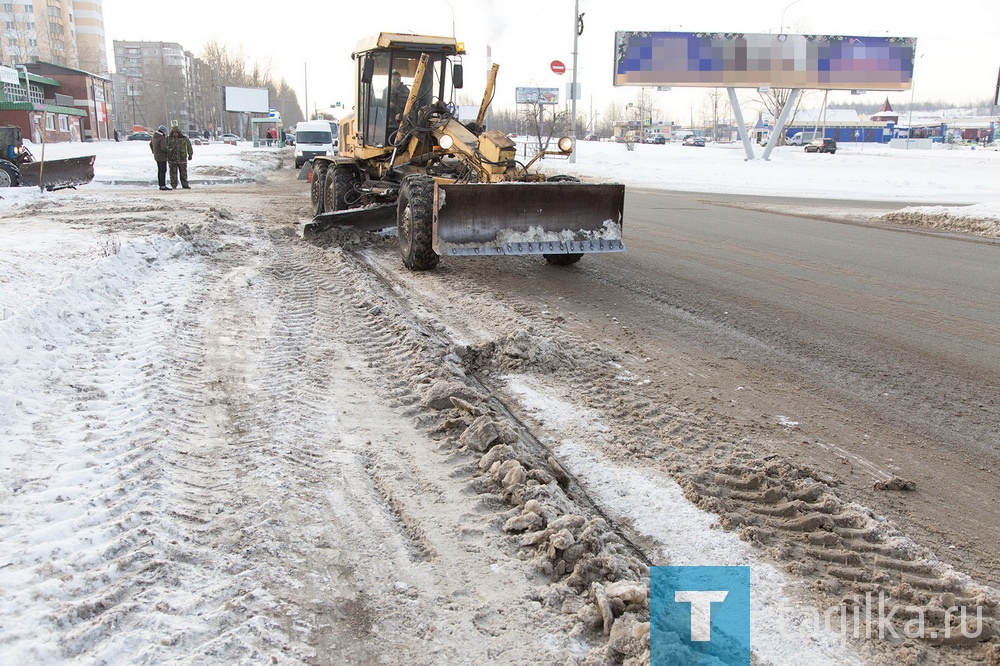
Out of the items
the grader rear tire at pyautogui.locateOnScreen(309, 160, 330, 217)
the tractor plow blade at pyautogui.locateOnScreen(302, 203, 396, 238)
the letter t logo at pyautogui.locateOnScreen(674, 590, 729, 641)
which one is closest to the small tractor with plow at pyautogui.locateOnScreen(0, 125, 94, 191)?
the grader rear tire at pyautogui.locateOnScreen(309, 160, 330, 217)

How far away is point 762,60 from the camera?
44.2 m

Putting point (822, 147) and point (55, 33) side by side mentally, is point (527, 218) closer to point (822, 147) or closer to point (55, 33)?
point (822, 147)

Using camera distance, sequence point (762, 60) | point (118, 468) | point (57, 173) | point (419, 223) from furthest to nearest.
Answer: point (762, 60)
point (57, 173)
point (419, 223)
point (118, 468)

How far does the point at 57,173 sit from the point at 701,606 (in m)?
21.7

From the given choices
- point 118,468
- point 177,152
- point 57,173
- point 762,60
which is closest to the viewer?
point 118,468

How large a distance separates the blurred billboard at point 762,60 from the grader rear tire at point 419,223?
39.2 metres

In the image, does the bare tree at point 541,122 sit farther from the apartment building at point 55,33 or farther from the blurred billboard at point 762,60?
the apartment building at point 55,33

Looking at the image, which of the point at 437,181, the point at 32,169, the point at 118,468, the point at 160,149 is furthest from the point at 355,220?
the point at 32,169

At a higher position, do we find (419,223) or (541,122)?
(541,122)

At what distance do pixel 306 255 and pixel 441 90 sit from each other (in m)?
3.33

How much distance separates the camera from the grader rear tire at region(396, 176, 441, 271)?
909cm

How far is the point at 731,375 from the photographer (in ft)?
19.0

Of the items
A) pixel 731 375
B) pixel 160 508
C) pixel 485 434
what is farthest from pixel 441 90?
pixel 160 508

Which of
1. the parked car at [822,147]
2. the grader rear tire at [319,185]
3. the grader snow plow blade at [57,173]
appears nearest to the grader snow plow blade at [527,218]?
the grader rear tire at [319,185]
